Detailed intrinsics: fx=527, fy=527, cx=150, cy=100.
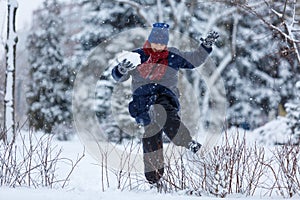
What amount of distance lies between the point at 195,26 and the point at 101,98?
4.81m

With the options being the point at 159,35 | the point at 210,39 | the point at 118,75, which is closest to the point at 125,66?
the point at 118,75

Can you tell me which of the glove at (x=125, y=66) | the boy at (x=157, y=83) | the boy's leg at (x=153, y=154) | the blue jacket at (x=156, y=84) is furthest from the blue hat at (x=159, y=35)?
the boy's leg at (x=153, y=154)

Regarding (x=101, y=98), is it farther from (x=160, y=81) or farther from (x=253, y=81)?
(x=160, y=81)

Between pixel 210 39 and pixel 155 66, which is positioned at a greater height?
pixel 210 39

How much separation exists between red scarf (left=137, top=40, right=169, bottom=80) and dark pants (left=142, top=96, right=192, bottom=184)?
0.74 feet

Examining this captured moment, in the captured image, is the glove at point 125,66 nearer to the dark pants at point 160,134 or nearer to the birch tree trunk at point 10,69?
the dark pants at point 160,134

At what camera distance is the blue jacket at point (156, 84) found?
4992 millimetres

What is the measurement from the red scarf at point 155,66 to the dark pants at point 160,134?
0.23 metres

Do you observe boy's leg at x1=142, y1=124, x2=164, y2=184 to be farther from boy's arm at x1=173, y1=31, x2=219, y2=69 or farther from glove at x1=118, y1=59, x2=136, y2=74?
boy's arm at x1=173, y1=31, x2=219, y2=69

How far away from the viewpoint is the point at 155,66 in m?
4.97

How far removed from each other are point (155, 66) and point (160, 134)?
642 mm

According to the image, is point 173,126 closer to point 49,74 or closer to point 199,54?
point 199,54

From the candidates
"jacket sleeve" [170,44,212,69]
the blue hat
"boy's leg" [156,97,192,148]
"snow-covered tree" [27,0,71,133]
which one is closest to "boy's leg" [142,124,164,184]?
"boy's leg" [156,97,192,148]

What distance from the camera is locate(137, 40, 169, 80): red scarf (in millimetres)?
4973
